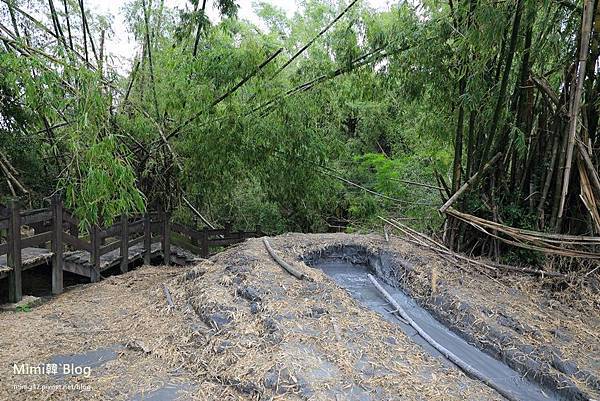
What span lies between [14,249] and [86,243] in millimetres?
1028

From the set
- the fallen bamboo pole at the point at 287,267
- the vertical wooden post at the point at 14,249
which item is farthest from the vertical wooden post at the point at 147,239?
the fallen bamboo pole at the point at 287,267

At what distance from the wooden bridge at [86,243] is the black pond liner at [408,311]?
2.54 m

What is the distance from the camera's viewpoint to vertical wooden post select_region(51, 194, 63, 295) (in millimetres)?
4637

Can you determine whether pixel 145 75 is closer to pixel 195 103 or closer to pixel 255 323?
Answer: pixel 195 103

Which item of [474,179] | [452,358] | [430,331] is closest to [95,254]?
[430,331]

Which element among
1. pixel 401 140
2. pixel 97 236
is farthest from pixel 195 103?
pixel 401 140

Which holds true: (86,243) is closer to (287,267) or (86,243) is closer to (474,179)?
(287,267)

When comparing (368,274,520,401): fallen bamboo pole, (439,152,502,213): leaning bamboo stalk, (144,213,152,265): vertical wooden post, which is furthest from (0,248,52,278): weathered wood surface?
(439,152,502,213): leaning bamboo stalk

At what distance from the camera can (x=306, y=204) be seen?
9.12 meters

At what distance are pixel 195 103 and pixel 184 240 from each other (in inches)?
116

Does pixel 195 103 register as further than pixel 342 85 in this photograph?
Answer: No

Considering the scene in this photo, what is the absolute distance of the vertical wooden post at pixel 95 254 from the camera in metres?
5.08

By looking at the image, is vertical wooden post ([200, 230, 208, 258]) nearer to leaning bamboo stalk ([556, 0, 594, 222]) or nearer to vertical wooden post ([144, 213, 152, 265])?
vertical wooden post ([144, 213, 152, 265])

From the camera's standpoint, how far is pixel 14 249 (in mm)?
4062
